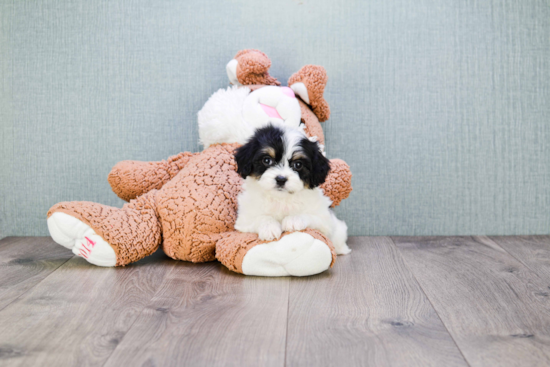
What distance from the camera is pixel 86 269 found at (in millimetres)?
1826

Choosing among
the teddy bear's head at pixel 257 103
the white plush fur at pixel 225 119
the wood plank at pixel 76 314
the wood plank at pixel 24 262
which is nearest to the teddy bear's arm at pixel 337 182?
the teddy bear's head at pixel 257 103

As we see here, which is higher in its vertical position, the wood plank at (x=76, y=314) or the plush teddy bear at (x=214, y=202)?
the plush teddy bear at (x=214, y=202)

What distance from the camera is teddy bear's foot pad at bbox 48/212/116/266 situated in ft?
5.76

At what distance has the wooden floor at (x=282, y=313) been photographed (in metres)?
1.13

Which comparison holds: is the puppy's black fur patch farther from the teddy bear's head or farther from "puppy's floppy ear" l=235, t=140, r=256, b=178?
the teddy bear's head

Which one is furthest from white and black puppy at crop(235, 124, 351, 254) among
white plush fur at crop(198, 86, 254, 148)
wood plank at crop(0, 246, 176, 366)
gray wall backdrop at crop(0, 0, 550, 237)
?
gray wall backdrop at crop(0, 0, 550, 237)

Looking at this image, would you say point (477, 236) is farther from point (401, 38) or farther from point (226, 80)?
point (226, 80)

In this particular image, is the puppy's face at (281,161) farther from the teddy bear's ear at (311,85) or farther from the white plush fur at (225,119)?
the teddy bear's ear at (311,85)

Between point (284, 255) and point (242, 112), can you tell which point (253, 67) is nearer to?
point (242, 112)

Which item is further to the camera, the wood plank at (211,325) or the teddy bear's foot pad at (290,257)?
the teddy bear's foot pad at (290,257)

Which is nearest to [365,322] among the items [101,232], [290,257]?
[290,257]

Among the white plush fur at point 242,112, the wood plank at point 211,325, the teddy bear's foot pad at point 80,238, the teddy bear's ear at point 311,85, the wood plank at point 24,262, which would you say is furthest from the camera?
the teddy bear's ear at point 311,85

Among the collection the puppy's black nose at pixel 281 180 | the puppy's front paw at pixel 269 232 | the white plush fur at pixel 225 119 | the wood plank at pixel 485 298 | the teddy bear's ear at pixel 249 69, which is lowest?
the wood plank at pixel 485 298

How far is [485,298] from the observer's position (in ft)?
4.95
